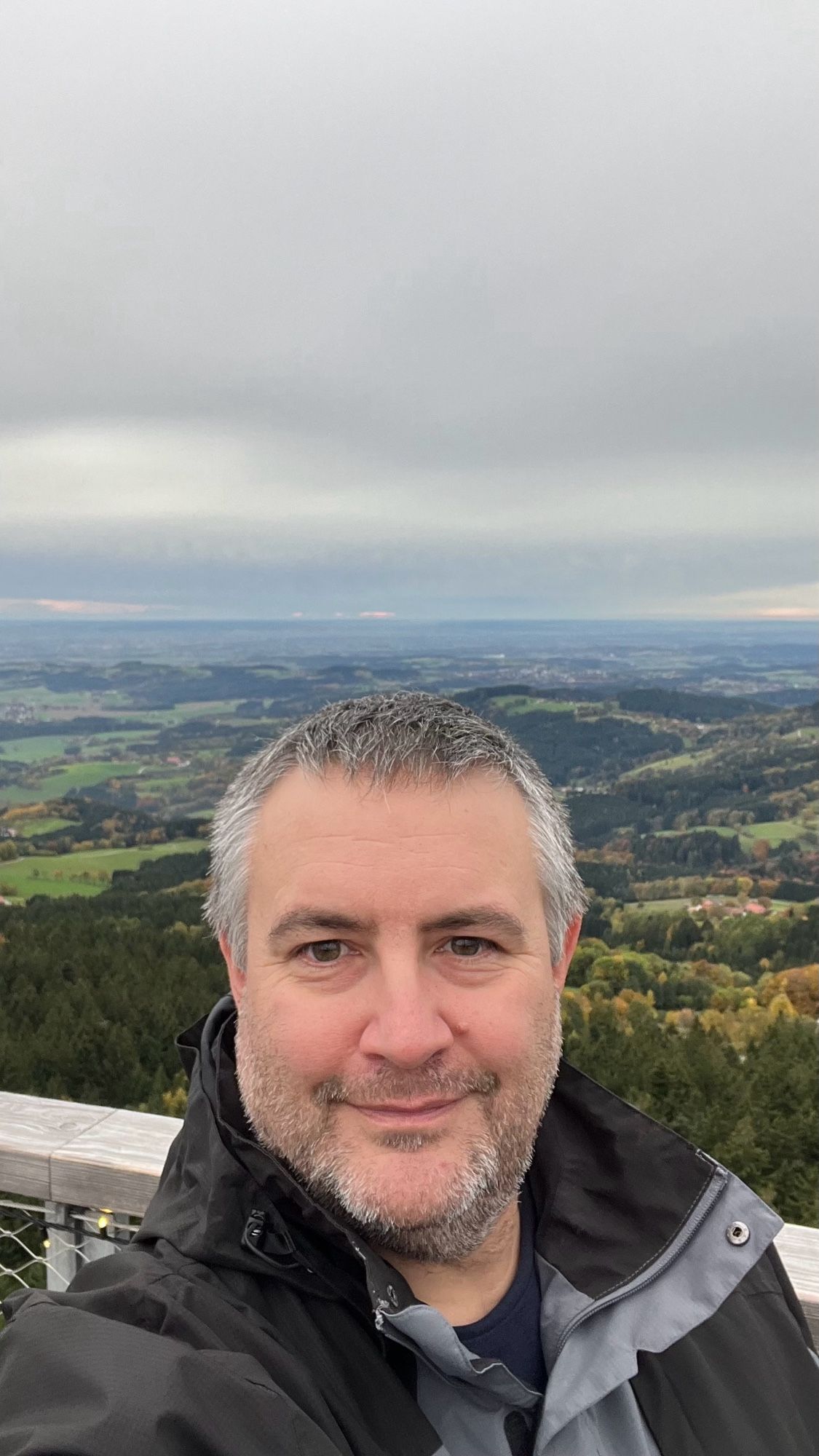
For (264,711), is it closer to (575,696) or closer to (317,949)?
(575,696)

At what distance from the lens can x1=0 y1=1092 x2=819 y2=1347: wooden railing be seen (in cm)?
197

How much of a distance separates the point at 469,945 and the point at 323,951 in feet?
0.78

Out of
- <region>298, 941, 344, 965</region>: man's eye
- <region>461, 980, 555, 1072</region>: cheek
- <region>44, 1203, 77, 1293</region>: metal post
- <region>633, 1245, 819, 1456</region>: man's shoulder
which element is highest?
<region>298, 941, 344, 965</region>: man's eye

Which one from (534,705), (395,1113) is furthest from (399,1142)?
(534,705)

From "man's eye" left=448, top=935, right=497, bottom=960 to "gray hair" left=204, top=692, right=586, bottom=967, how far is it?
0.18m

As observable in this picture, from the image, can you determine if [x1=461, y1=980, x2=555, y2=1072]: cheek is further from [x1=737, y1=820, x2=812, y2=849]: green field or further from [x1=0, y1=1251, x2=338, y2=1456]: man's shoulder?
[x1=737, y1=820, x2=812, y2=849]: green field

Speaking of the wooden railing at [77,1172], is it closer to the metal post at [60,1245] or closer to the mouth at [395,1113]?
the metal post at [60,1245]

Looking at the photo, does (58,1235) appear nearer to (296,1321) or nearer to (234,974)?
(234,974)

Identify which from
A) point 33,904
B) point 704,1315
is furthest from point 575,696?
point 704,1315

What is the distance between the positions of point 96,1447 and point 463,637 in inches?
762

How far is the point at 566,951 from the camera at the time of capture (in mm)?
1710

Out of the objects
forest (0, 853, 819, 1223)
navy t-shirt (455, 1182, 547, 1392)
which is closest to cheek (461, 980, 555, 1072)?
navy t-shirt (455, 1182, 547, 1392)

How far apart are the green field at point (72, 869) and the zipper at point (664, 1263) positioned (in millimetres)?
8893

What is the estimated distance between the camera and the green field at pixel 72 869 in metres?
10.4
